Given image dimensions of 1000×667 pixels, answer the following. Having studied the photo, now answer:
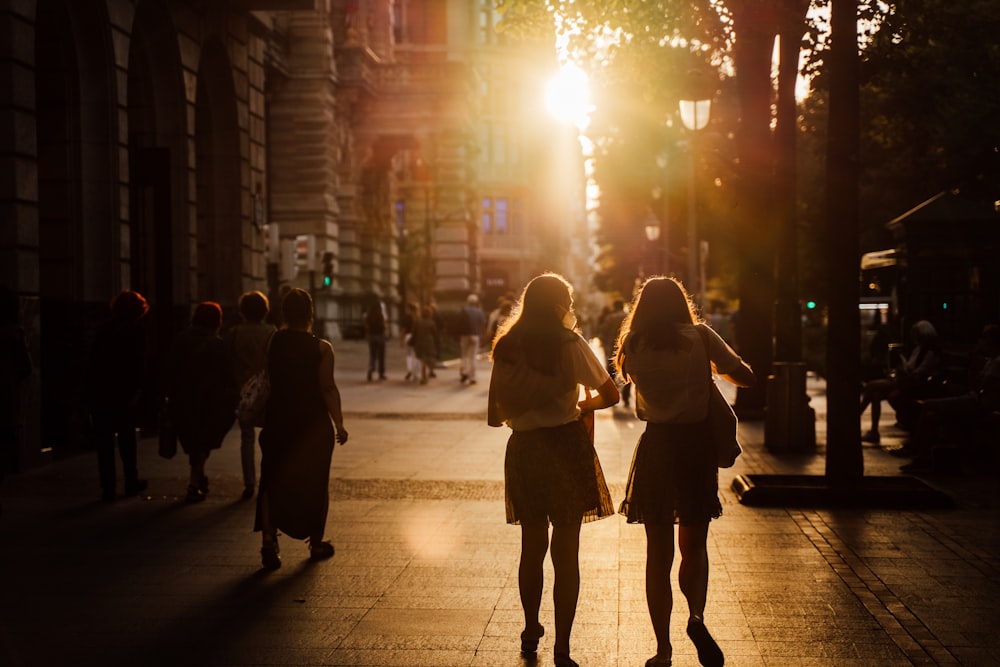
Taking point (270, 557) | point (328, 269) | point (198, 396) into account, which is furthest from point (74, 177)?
point (328, 269)

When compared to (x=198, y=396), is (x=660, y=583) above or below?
below

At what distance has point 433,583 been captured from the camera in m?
8.27

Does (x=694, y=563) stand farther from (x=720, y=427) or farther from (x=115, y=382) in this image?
(x=115, y=382)

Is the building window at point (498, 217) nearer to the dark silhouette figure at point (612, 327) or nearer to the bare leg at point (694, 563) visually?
the dark silhouette figure at point (612, 327)

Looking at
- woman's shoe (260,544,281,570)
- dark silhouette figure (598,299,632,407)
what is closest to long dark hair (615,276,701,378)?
woman's shoe (260,544,281,570)

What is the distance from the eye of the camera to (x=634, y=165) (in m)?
56.6

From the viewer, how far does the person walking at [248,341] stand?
1216cm

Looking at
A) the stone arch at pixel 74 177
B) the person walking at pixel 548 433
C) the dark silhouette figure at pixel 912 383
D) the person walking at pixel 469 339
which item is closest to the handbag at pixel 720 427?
the person walking at pixel 548 433

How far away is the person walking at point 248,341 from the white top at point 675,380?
597 centimetres

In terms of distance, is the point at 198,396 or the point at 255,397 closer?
the point at 255,397

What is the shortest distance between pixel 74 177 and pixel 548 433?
35.0 feet

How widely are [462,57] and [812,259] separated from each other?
50.5ft

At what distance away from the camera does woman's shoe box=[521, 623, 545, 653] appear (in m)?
6.57

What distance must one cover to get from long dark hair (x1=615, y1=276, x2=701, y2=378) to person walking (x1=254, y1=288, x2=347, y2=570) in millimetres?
3047
